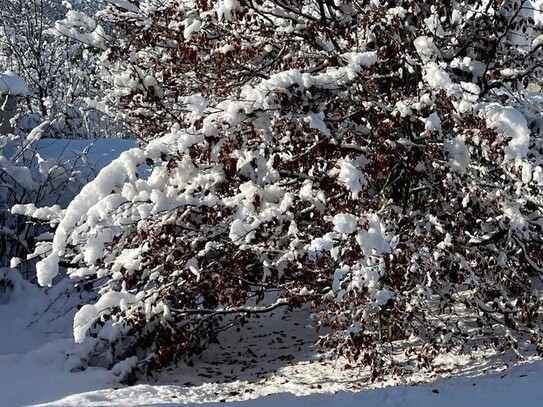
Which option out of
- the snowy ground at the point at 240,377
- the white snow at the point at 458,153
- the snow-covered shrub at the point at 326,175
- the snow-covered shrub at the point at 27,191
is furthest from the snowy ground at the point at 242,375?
the white snow at the point at 458,153

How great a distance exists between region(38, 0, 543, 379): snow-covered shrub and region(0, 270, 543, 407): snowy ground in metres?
0.32

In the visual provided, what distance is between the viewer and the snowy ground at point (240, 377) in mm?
4415

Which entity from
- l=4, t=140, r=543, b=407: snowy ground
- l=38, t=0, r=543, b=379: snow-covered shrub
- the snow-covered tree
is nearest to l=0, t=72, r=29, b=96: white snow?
the snow-covered tree

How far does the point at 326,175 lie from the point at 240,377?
8.51 feet

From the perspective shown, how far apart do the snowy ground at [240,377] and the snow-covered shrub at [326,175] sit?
1.04 feet

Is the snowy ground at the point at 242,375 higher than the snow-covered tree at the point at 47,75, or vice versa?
the snow-covered tree at the point at 47,75

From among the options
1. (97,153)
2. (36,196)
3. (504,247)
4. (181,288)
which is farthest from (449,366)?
(97,153)

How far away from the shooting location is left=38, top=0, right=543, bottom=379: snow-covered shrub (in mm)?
4004

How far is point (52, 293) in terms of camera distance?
7.16 meters

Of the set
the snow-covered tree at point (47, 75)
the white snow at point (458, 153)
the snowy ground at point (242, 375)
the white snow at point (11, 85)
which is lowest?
the snowy ground at point (242, 375)

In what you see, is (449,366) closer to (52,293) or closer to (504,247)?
(504,247)

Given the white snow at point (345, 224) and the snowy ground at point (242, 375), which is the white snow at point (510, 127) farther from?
the snowy ground at point (242, 375)

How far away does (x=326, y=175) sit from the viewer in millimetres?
4363

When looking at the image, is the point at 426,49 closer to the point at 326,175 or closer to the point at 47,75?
the point at 326,175
